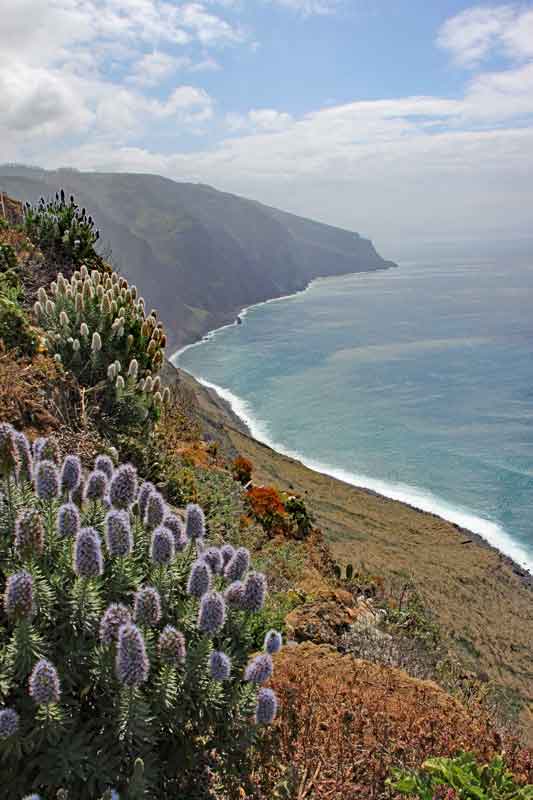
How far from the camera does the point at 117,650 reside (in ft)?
8.21

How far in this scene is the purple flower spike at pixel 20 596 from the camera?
2469 millimetres

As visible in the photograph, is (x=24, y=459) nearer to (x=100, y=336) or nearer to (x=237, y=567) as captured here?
(x=237, y=567)

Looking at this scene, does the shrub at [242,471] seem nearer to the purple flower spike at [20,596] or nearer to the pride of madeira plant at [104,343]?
the pride of madeira plant at [104,343]

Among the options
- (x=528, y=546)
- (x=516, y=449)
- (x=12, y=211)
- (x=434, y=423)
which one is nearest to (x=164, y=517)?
(x=12, y=211)

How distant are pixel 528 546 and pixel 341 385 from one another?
48.6 m

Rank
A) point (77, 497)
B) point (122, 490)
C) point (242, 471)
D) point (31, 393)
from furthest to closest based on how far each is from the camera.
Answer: point (242, 471) → point (31, 393) → point (77, 497) → point (122, 490)

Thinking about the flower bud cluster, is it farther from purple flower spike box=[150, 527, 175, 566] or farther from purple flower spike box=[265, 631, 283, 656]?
purple flower spike box=[265, 631, 283, 656]

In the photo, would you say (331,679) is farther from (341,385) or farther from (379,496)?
(341,385)

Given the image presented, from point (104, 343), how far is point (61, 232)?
458 centimetres

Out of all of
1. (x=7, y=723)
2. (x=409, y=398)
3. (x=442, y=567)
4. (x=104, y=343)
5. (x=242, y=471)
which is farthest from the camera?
(x=409, y=398)

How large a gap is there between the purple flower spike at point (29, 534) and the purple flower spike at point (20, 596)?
0.76 ft

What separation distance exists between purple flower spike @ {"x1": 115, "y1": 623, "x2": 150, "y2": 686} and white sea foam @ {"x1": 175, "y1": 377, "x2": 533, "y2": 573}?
42.6 m

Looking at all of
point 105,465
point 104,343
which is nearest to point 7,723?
point 105,465

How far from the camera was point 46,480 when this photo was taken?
10.3 ft
